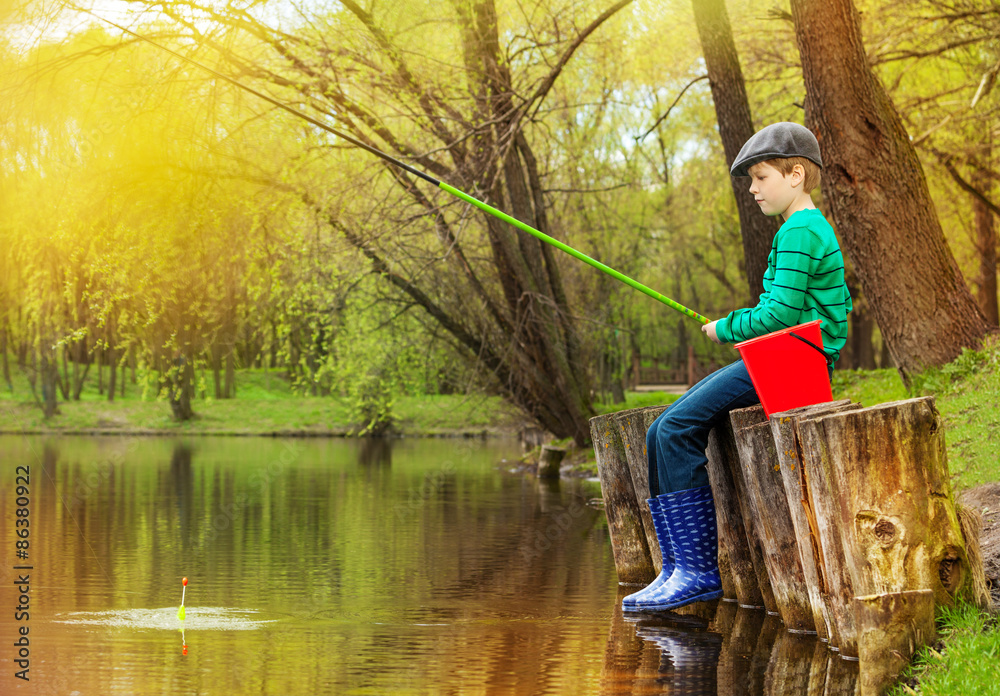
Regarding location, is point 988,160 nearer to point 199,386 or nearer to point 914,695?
point 199,386

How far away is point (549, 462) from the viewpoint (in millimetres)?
16406

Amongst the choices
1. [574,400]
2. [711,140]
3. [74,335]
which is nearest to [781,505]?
[74,335]

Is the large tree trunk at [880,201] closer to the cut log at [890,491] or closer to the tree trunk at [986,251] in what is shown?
the cut log at [890,491]

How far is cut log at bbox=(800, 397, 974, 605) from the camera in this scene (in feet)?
12.0

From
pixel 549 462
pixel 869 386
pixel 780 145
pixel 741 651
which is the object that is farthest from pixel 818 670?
pixel 549 462

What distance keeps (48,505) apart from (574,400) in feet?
27.4

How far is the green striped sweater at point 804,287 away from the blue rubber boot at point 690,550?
31.7 inches

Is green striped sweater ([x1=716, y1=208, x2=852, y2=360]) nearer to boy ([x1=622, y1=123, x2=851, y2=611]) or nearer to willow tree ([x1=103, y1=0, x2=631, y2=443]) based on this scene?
boy ([x1=622, y1=123, x2=851, y2=611])

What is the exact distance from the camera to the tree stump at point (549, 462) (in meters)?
16.3

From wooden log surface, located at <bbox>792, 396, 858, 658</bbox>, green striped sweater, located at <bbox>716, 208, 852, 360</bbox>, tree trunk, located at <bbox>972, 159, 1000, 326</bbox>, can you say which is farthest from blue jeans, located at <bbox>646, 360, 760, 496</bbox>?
tree trunk, located at <bbox>972, 159, 1000, 326</bbox>

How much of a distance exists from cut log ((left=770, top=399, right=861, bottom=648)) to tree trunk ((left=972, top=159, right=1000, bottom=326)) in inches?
687

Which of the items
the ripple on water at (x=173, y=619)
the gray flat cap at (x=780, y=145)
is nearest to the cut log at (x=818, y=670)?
the gray flat cap at (x=780, y=145)

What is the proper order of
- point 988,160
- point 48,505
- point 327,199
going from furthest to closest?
point 988,160
point 327,199
point 48,505

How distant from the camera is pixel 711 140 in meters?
24.9
